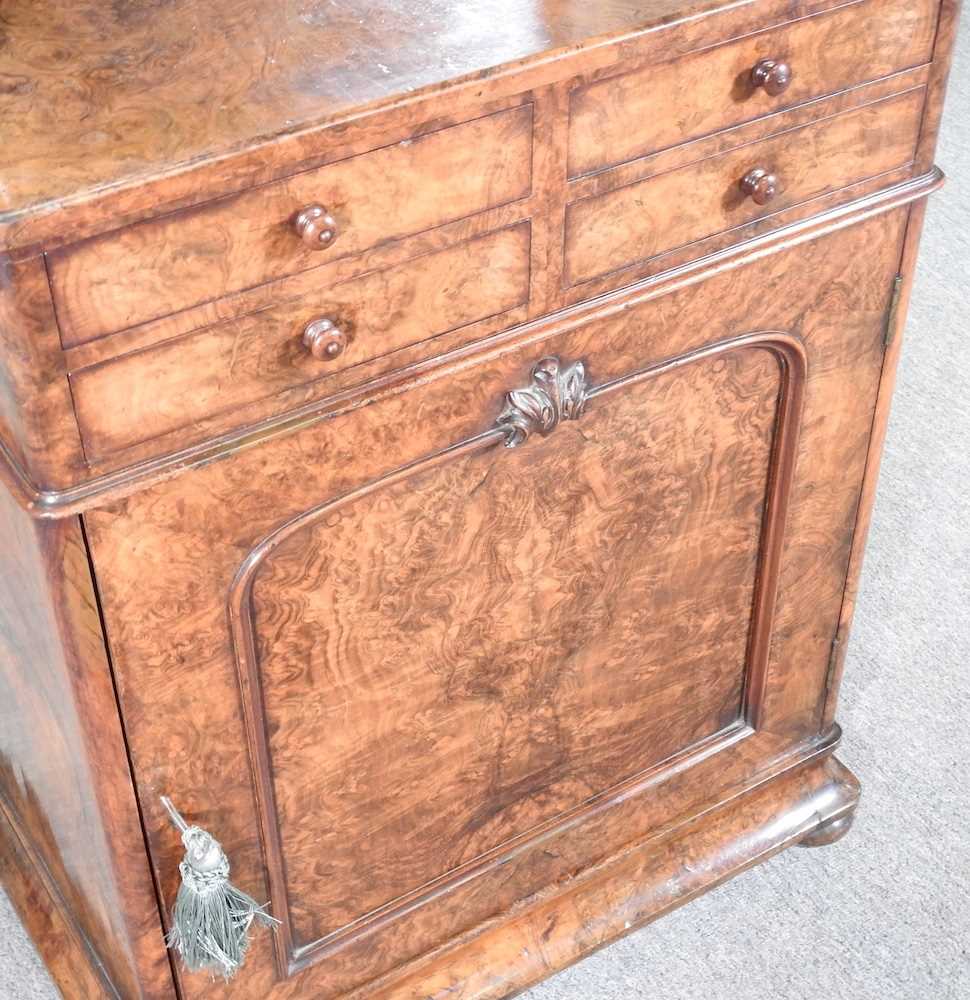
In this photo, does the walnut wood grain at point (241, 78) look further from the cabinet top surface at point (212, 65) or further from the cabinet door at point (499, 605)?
the cabinet door at point (499, 605)

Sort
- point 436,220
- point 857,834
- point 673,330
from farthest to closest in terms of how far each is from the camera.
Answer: point 857,834 → point 673,330 → point 436,220

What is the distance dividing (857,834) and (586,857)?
340 mm

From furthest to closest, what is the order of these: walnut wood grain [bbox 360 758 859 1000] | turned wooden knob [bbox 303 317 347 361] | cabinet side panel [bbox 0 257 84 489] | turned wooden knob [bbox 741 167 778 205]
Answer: walnut wood grain [bbox 360 758 859 1000]
turned wooden knob [bbox 741 167 778 205]
turned wooden knob [bbox 303 317 347 361]
cabinet side panel [bbox 0 257 84 489]

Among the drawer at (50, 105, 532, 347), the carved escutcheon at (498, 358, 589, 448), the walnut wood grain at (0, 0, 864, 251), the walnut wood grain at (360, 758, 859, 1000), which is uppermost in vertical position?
the walnut wood grain at (0, 0, 864, 251)

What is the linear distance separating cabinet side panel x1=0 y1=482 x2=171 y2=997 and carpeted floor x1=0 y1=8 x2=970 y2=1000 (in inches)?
4.1

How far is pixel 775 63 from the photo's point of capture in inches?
40.6

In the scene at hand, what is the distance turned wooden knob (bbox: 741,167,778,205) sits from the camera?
1.08 meters

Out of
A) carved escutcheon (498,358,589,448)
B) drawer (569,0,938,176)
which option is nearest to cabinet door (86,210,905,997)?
carved escutcheon (498,358,589,448)

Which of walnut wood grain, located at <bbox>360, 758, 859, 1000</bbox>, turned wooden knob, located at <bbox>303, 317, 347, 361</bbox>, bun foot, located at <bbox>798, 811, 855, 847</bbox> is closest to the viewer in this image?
turned wooden knob, located at <bbox>303, 317, 347, 361</bbox>

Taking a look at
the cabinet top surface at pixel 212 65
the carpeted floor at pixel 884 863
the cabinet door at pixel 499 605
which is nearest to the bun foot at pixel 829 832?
the carpeted floor at pixel 884 863

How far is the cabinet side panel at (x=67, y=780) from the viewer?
98 cm

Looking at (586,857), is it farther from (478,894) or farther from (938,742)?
(938,742)

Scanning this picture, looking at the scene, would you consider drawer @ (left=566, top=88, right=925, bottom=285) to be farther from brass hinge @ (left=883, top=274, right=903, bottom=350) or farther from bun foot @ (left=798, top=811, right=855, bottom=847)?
bun foot @ (left=798, top=811, right=855, bottom=847)

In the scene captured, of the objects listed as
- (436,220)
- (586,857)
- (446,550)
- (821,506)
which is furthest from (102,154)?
(586,857)
